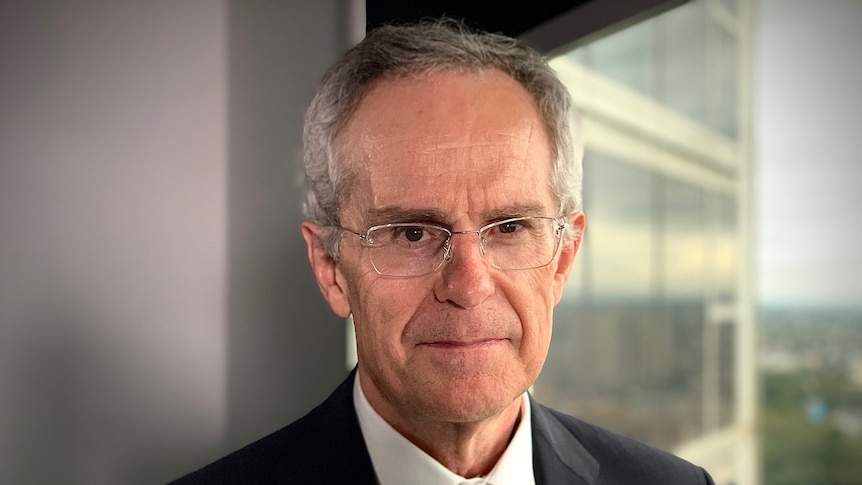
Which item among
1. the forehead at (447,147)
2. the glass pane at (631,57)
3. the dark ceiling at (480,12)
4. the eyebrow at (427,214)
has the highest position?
the glass pane at (631,57)

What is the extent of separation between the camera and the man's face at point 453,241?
3.32ft

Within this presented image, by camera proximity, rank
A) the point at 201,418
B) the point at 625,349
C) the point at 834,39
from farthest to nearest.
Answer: the point at 625,349
the point at 834,39
the point at 201,418

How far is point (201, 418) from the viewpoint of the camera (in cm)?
115

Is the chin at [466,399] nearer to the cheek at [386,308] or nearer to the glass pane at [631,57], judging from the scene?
the cheek at [386,308]

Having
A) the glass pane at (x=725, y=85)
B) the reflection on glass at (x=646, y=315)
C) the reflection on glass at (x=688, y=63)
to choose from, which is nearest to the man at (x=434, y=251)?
the reflection on glass at (x=646, y=315)

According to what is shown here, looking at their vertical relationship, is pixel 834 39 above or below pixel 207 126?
above

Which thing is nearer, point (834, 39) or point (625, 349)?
point (834, 39)

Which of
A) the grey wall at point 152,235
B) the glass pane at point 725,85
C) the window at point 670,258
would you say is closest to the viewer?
the grey wall at point 152,235

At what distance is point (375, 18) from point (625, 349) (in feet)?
10.3

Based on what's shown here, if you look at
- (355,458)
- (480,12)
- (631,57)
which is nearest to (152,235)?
(355,458)

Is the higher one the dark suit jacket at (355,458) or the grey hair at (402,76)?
the grey hair at (402,76)

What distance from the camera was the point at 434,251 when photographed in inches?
40.6

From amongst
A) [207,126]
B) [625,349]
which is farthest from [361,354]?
[625,349]

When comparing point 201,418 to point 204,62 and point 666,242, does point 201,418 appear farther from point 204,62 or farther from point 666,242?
point 666,242
